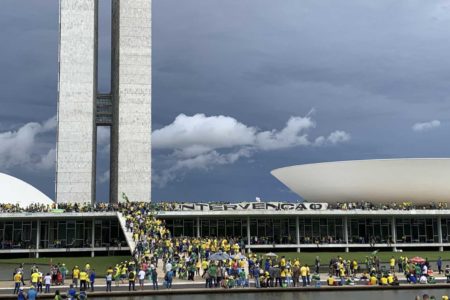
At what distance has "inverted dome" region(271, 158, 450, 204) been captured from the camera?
55469 mm

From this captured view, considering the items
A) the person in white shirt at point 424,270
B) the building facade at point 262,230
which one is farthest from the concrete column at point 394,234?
the person in white shirt at point 424,270

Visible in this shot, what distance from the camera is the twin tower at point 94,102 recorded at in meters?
68.3

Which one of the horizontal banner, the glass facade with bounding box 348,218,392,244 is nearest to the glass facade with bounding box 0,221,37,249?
the horizontal banner

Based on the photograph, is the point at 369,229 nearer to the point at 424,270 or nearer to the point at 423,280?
the point at 424,270

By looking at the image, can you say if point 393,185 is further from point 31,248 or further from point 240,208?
point 31,248

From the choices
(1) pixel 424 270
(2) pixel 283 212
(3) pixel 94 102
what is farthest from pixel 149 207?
(1) pixel 424 270

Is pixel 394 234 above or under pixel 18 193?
under

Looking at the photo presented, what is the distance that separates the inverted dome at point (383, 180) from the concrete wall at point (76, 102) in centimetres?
2591

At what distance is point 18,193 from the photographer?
74.1 metres

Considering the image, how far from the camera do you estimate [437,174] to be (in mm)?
55656

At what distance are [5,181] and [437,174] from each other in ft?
170

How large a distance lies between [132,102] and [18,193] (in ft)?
62.7

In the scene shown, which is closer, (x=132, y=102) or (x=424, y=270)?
(x=424, y=270)

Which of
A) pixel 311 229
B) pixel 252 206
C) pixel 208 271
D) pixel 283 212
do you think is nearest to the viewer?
pixel 208 271
